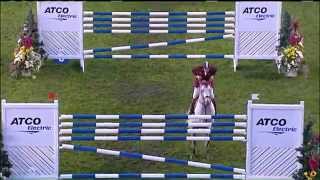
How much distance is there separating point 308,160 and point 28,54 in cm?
778

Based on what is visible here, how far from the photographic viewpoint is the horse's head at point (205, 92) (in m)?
14.4

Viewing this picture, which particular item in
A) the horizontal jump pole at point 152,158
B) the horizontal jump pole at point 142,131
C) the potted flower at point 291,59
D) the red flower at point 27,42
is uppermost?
the red flower at point 27,42

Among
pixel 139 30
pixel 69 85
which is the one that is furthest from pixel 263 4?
pixel 69 85

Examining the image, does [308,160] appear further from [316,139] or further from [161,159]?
[161,159]

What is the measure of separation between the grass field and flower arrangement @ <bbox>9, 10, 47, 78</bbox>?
0.69ft

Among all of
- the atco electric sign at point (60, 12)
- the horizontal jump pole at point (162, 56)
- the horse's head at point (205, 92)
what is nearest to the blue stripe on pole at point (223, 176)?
the horse's head at point (205, 92)

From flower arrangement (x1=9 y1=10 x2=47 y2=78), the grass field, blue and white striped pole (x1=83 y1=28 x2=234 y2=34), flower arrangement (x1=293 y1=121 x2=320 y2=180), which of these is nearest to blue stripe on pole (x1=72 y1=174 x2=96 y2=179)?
the grass field

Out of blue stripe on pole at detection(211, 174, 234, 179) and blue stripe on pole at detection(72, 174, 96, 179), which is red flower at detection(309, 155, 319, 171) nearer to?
blue stripe on pole at detection(211, 174, 234, 179)

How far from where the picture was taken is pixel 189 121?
14.6 meters

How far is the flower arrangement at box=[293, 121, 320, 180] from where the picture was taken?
12.6 metres

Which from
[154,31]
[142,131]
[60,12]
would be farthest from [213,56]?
[142,131]

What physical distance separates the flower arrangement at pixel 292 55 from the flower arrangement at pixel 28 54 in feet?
15.8

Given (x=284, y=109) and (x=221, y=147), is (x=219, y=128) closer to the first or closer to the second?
(x=221, y=147)

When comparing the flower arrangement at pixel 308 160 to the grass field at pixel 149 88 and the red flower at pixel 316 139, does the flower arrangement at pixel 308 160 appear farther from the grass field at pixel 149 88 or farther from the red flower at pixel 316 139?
the grass field at pixel 149 88
